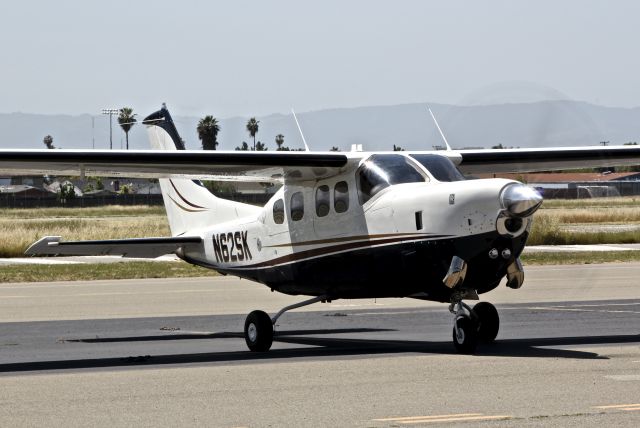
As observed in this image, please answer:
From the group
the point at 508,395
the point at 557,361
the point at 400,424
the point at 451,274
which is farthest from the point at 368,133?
the point at 400,424

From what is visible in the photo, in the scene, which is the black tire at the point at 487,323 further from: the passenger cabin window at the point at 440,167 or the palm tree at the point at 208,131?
the palm tree at the point at 208,131

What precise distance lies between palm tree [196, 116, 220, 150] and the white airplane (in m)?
127

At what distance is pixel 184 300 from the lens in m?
24.1

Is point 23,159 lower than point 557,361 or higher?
higher

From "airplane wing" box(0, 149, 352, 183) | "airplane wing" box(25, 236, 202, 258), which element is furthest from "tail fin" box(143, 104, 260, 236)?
"airplane wing" box(0, 149, 352, 183)

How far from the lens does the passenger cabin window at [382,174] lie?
48.7 feet

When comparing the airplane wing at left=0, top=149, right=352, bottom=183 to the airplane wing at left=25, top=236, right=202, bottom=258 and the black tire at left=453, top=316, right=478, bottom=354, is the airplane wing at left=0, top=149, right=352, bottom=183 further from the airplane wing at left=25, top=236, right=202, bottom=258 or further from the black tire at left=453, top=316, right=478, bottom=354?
the black tire at left=453, top=316, right=478, bottom=354

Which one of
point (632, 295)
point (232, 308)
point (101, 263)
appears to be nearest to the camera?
point (232, 308)

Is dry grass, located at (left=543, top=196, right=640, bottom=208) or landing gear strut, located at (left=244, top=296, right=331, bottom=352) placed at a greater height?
dry grass, located at (left=543, top=196, right=640, bottom=208)

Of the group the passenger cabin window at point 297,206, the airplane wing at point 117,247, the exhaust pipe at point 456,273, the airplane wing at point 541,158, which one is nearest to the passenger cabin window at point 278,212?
the passenger cabin window at point 297,206

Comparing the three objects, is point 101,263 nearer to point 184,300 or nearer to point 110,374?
point 184,300

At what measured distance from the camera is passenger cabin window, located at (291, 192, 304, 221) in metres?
16.3

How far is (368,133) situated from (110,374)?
5.92 m

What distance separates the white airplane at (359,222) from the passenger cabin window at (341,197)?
0.07ft
